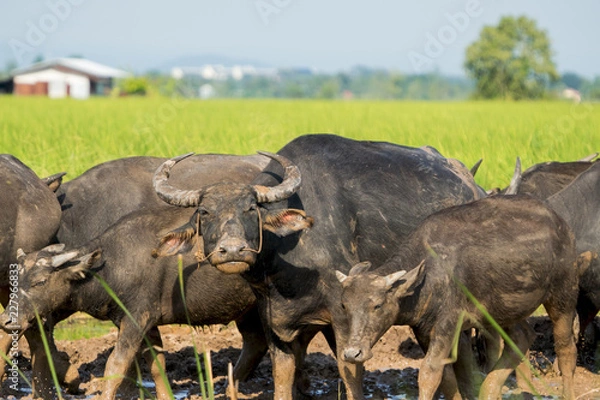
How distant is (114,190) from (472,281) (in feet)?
11.4

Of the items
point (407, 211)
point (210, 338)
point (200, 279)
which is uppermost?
point (407, 211)

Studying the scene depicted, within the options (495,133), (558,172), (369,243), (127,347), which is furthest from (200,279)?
(495,133)

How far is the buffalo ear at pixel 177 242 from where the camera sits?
5.89 m

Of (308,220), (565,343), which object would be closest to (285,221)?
(308,220)

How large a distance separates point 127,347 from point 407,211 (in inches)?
79.6

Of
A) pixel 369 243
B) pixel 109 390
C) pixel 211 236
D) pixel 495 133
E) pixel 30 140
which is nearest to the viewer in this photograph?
pixel 211 236

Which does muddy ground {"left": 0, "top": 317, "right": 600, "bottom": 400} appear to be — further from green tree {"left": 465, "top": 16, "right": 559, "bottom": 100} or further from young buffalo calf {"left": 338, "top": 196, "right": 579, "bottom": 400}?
green tree {"left": 465, "top": 16, "right": 559, "bottom": 100}

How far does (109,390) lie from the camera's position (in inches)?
232

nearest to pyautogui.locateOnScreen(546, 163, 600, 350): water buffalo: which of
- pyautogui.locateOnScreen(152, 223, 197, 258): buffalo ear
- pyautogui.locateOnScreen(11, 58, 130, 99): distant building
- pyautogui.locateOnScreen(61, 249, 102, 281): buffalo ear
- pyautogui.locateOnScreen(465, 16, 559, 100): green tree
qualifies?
pyautogui.locateOnScreen(152, 223, 197, 258): buffalo ear

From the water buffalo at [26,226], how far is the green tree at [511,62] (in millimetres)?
48615

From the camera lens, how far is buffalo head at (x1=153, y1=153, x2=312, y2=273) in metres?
5.34

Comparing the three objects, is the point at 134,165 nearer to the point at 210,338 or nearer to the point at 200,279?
the point at 210,338

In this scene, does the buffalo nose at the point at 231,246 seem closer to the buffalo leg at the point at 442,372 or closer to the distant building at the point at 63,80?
the buffalo leg at the point at 442,372

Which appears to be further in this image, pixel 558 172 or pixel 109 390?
pixel 558 172
